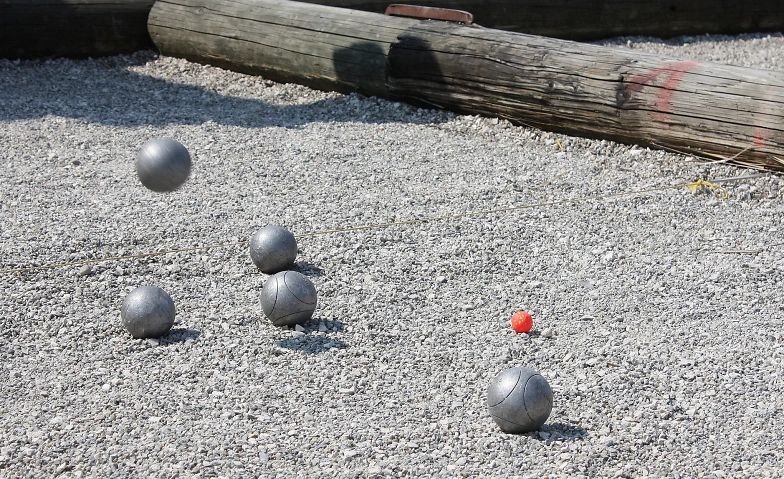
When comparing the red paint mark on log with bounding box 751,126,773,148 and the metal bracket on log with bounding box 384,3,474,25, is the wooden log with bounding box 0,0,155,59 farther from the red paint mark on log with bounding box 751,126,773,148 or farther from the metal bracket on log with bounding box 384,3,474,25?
the red paint mark on log with bounding box 751,126,773,148

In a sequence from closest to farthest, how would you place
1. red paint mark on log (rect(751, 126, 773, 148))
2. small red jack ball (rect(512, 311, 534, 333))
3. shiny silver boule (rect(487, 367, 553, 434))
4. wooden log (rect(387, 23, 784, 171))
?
shiny silver boule (rect(487, 367, 553, 434))
small red jack ball (rect(512, 311, 534, 333))
red paint mark on log (rect(751, 126, 773, 148))
wooden log (rect(387, 23, 784, 171))

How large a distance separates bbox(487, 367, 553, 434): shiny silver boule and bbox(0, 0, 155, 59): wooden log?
822 centimetres

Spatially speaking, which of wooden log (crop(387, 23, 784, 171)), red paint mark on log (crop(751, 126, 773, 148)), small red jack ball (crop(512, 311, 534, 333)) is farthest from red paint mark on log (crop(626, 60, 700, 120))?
small red jack ball (crop(512, 311, 534, 333))

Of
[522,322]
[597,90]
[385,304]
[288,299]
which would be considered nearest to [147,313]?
[288,299]

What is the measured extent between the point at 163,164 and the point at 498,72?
13.1ft

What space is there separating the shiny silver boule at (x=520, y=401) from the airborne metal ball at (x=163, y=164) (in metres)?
2.38

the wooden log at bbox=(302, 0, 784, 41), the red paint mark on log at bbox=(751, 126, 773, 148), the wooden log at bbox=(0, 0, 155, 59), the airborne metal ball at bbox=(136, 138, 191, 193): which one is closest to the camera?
the airborne metal ball at bbox=(136, 138, 191, 193)

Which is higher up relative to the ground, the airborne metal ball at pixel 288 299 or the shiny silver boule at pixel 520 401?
the shiny silver boule at pixel 520 401

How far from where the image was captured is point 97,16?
410 inches

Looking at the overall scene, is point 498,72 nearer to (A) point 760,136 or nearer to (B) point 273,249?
(A) point 760,136

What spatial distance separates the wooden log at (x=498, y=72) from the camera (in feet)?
23.0

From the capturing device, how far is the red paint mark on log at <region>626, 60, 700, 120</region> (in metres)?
7.24

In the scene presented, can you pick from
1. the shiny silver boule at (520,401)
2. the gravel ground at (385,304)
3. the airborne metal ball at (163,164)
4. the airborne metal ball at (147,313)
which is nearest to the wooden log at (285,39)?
the gravel ground at (385,304)

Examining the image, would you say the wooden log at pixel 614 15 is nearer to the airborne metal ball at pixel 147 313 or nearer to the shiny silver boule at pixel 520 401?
the airborne metal ball at pixel 147 313
